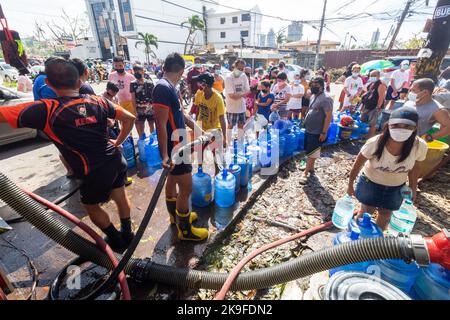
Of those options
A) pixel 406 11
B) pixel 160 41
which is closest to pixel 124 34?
pixel 160 41

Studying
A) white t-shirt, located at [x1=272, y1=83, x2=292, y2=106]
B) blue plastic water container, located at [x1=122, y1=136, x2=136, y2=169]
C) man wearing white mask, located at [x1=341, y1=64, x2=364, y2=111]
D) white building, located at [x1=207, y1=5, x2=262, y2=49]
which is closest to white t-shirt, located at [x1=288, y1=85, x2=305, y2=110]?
white t-shirt, located at [x1=272, y1=83, x2=292, y2=106]

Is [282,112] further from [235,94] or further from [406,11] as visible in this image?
[406,11]

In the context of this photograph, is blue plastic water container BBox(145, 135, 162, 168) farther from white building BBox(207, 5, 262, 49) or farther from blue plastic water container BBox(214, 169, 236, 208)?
white building BBox(207, 5, 262, 49)

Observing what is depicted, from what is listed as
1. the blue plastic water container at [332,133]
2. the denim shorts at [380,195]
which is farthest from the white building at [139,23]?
the denim shorts at [380,195]

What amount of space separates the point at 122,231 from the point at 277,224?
2194 millimetres

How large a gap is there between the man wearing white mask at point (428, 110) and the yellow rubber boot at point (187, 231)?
11.9ft

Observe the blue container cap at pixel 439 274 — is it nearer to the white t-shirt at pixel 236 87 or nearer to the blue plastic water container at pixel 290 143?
the blue plastic water container at pixel 290 143

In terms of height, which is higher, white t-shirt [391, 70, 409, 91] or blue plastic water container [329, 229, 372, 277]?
white t-shirt [391, 70, 409, 91]

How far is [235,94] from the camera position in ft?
17.6

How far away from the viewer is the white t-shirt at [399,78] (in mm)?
7977

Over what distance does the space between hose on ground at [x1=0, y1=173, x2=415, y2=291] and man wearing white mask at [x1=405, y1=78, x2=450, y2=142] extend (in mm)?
2860

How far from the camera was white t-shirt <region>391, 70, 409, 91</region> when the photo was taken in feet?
26.2

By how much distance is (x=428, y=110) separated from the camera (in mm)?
3439
